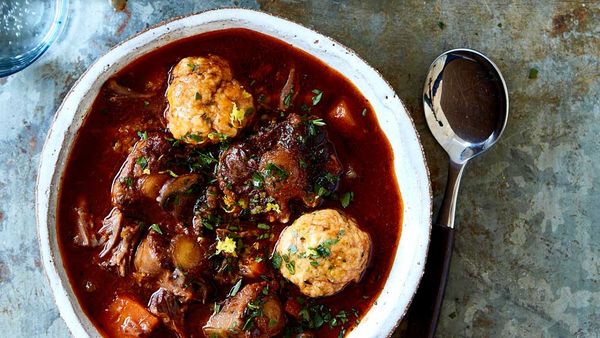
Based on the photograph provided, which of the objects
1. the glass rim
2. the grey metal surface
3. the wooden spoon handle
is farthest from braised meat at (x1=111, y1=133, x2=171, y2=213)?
the wooden spoon handle

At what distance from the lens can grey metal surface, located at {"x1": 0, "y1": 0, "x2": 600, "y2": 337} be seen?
3914 mm

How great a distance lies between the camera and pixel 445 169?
3900 millimetres

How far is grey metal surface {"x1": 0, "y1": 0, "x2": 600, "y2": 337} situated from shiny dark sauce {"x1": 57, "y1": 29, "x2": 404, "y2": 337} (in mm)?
513

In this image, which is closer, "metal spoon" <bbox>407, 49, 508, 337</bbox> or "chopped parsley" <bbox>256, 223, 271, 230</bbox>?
"chopped parsley" <bbox>256, 223, 271, 230</bbox>

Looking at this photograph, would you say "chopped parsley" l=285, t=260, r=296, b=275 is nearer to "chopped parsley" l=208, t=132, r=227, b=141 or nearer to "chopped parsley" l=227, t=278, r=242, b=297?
"chopped parsley" l=227, t=278, r=242, b=297

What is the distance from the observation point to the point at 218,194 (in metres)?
3.50

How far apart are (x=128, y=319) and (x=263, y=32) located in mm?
1631

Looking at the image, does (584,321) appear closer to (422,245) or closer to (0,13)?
(422,245)

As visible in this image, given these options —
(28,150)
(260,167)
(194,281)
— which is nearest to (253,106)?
(260,167)

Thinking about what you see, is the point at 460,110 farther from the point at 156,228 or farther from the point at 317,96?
the point at 156,228

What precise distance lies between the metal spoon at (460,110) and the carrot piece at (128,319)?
1.45m

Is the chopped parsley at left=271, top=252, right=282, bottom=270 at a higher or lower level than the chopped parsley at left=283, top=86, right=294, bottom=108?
lower

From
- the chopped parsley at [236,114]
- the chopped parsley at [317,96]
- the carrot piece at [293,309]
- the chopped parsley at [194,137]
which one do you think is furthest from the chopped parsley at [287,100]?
the carrot piece at [293,309]

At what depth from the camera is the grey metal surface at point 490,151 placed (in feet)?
12.8
